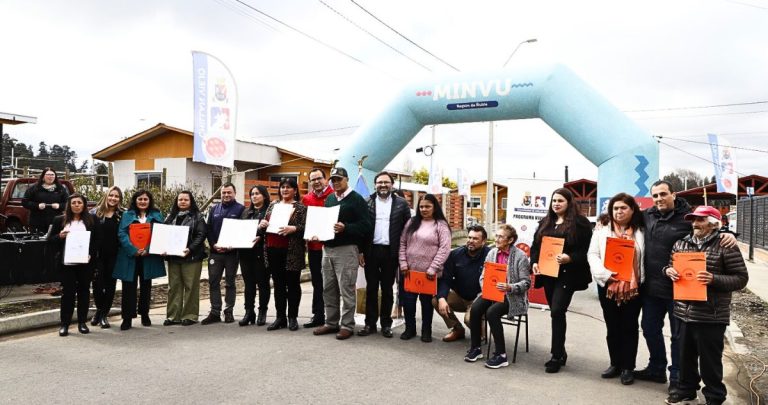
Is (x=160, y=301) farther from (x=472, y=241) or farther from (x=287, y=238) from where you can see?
(x=472, y=241)

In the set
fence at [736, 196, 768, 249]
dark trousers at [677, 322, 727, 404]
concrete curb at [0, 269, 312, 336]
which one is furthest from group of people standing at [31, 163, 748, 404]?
fence at [736, 196, 768, 249]

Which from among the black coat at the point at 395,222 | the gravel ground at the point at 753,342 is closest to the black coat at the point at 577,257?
the gravel ground at the point at 753,342

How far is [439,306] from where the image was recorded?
19.1 ft

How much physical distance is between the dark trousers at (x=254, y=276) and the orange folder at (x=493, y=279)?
2833mm

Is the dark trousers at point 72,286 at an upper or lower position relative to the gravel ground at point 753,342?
upper

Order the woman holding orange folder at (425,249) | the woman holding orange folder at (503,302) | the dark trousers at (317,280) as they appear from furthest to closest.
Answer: the dark trousers at (317,280) → the woman holding orange folder at (425,249) → the woman holding orange folder at (503,302)

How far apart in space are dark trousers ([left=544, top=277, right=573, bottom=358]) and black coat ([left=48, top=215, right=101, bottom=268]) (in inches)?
202

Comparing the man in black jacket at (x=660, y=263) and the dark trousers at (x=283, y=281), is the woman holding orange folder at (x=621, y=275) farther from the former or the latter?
the dark trousers at (x=283, y=281)

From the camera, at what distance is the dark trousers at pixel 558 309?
4.99 meters

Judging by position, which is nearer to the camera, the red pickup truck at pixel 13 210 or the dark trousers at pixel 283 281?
the dark trousers at pixel 283 281

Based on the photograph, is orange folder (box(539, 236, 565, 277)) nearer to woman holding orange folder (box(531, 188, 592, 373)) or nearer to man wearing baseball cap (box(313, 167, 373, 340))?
woman holding orange folder (box(531, 188, 592, 373))

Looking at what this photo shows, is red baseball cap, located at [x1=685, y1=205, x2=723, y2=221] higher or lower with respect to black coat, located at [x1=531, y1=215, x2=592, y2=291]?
higher

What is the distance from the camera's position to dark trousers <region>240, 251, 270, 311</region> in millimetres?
6648

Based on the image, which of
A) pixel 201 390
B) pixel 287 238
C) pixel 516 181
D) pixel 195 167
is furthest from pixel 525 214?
pixel 195 167
